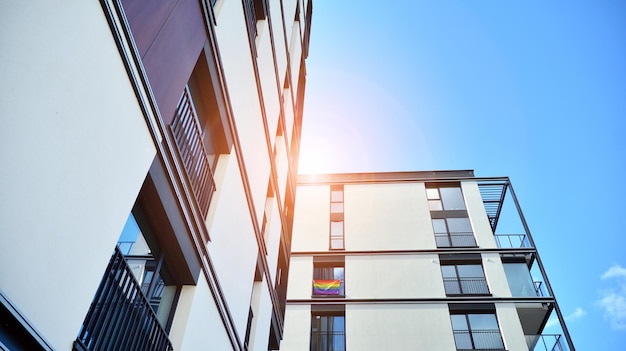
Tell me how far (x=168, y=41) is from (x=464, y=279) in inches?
987

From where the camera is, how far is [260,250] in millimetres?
11969

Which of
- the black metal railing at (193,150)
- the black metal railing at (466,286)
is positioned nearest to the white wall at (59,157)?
the black metal railing at (193,150)

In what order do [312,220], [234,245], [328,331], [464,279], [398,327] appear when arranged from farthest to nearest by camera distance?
[312,220] → [464,279] → [328,331] → [398,327] → [234,245]

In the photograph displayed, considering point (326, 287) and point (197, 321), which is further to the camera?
point (326, 287)

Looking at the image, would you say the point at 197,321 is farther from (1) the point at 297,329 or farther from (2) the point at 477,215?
(2) the point at 477,215

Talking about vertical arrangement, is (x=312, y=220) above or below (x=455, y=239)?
above

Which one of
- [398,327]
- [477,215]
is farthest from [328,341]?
[477,215]

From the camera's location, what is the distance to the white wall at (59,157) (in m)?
3.66

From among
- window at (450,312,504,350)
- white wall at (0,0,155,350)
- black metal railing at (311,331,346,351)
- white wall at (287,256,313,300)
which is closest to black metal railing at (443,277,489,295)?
window at (450,312,504,350)

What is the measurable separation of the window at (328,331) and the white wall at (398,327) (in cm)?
49

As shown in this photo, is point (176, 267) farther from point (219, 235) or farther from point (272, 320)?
point (272, 320)

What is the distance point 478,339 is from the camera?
24.6 meters

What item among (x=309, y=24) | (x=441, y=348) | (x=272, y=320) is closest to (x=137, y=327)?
(x=272, y=320)

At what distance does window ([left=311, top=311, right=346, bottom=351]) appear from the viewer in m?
25.7
